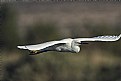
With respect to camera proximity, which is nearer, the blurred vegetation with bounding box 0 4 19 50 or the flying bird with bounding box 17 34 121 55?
the flying bird with bounding box 17 34 121 55

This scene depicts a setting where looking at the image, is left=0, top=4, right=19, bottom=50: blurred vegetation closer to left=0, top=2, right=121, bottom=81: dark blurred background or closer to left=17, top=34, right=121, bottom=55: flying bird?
left=0, top=2, right=121, bottom=81: dark blurred background

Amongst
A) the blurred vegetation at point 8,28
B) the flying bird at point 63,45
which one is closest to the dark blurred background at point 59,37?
the blurred vegetation at point 8,28

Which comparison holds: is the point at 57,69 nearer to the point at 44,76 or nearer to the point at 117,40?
the point at 44,76

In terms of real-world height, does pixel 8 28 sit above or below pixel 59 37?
above

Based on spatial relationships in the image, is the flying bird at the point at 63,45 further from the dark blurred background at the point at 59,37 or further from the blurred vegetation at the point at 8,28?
the blurred vegetation at the point at 8,28

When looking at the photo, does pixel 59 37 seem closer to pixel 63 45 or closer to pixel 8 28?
pixel 63 45

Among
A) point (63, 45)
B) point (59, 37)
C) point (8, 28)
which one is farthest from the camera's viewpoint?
point (8, 28)

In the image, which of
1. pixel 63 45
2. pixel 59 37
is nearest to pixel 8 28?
pixel 59 37

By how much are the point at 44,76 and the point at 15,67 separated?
1.34 ft

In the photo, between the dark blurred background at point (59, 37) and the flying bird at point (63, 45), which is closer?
the flying bird at point (63, 45)

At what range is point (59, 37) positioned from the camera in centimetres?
1110

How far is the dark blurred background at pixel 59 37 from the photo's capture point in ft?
36.5

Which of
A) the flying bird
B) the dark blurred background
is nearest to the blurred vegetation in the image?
the dark blurred background

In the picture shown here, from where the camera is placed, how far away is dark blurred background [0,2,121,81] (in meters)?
11.1
